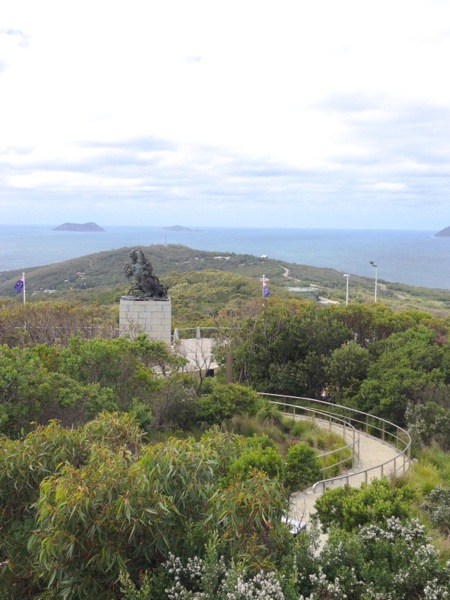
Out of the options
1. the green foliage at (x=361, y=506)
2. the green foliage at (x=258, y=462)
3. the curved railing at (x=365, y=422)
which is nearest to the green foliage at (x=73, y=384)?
the green foliage at (x=258, y=462)

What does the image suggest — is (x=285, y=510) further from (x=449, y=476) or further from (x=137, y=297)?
(x=137, y=297)

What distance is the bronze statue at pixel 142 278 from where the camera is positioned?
23.9 m

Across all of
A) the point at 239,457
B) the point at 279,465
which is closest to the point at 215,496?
the point at 239,457

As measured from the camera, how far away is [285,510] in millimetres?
7105

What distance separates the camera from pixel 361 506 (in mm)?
8359

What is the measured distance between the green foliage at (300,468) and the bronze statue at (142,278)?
43.6ft

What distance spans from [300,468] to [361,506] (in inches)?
129

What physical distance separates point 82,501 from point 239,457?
12.1ft

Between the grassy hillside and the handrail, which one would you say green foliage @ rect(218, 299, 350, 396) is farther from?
the grassy hillside

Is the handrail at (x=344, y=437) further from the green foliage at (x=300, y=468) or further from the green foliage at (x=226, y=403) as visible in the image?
the green foliage at (x=226, y=403)

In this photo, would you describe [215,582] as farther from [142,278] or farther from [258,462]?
[142,278]

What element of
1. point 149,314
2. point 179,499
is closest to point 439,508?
point 179,499

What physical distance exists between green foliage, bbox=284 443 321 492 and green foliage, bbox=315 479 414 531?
2.39 metres

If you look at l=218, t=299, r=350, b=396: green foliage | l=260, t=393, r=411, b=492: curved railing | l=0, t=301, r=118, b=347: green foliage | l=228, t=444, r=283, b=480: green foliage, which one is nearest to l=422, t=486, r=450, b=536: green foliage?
l=228, t=444, r=283, b=480: green foliage
